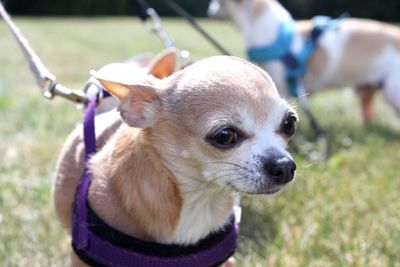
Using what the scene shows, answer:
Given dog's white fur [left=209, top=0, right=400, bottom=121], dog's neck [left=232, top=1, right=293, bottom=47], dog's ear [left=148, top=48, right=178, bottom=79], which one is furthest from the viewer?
dog's white fur [left=209, top=0, right=400, bottom=121]

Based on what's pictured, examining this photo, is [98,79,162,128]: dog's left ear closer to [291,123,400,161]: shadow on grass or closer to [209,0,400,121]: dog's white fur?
[291,123,400,161]: shadow on grass

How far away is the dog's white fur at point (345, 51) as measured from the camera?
4645 millimetres

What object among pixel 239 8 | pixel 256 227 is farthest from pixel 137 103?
pixel 239 8

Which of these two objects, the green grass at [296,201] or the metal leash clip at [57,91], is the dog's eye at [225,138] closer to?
the green grass at [296,201]

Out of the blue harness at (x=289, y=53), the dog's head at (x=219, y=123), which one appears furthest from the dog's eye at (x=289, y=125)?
the blue harness at (x=289, y=53)

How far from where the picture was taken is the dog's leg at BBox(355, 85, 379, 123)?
4.94 meters

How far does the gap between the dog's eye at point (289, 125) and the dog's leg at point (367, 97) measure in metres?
3.46

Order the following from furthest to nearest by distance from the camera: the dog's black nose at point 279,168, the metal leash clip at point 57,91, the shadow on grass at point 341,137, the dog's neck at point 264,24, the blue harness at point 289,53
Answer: the dog's neck at point 264,24, the blue harness at point 289,53, the shadow on grass at point 341,137, the metal leash clip at point 57,91, the dog's black nose at point 279,168

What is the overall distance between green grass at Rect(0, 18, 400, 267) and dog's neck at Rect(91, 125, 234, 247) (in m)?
0.41

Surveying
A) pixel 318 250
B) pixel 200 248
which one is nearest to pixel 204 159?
pixel 200 248

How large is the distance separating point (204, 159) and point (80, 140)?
551 millimetres

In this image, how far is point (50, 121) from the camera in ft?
13.2

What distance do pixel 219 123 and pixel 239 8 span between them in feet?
11.4

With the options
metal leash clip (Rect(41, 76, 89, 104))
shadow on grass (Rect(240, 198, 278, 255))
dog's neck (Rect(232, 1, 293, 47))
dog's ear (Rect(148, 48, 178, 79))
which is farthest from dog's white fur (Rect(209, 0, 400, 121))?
metal leash clip (Rect(41, 76, 89, 104))
